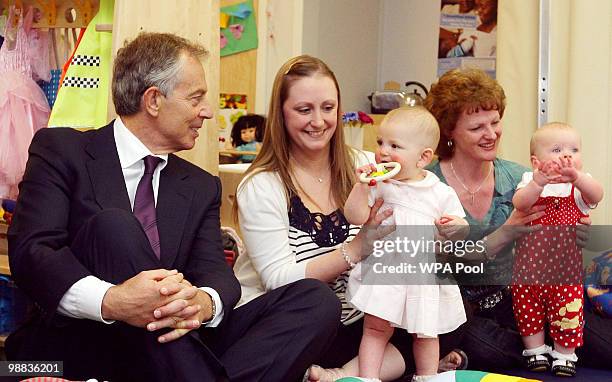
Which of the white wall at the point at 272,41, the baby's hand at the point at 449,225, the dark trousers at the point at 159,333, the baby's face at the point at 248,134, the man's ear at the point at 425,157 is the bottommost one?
the dark trousers at the point at 159,333

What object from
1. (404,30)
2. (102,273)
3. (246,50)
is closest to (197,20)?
(102,273)

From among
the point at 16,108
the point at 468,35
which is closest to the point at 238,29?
the point at 468,35

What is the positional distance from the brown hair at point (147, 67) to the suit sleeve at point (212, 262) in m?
0.24

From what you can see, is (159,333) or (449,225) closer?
(159,333)

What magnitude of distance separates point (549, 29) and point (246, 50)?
1785mm

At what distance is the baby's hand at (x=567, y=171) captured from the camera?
1826 millimetres

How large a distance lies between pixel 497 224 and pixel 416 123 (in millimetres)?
480

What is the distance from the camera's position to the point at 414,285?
1.77 m

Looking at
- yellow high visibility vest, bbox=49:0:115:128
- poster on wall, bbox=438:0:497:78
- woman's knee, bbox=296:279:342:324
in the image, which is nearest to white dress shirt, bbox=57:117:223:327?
woman's knee, bbox=296:279:342:324

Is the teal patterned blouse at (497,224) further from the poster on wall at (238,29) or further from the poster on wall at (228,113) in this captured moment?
the poster on wall at (238,29)

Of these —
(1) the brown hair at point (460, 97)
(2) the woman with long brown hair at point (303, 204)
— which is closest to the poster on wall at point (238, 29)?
(1) the brown hair at point (460, 97)

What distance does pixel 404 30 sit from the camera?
4.32 metres

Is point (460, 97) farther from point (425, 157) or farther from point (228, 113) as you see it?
point (228, 113)

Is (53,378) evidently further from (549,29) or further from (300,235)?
(549,29)
